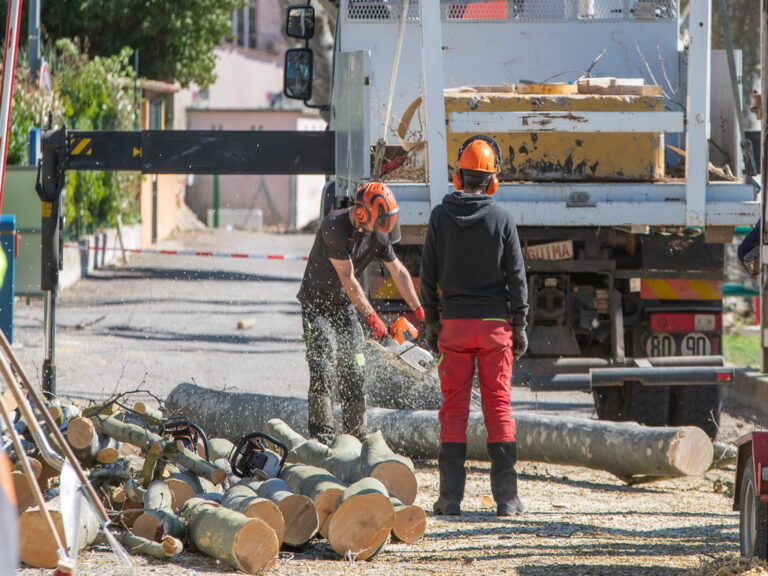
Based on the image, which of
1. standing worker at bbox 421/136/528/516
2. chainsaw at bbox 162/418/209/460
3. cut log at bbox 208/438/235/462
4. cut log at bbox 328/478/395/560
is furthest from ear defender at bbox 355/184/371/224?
cut log at bbox 328/478/395/560

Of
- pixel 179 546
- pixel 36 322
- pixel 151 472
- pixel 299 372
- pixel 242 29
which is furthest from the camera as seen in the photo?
pixel 242 29

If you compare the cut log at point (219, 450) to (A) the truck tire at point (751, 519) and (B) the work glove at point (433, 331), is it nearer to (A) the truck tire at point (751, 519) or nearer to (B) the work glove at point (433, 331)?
(B) the work glove at point (433, 331)

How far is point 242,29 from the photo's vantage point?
4597cm

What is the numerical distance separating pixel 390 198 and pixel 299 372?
4.54 metres

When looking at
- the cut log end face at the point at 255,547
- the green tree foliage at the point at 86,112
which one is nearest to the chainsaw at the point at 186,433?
the cut log end face at the point at 255,547

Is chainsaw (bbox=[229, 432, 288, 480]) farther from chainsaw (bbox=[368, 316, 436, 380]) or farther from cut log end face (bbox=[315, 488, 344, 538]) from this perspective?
chainsaw (bbox=[368, 316, 436, 380])

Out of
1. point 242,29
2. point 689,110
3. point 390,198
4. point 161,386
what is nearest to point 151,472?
point 390,198

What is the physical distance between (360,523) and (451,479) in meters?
1.09

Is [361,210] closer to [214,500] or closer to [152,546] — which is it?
[214,500]

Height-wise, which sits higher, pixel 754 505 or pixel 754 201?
pixel 754 201

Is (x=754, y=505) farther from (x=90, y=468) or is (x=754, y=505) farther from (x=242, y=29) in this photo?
(x=242, y=29)

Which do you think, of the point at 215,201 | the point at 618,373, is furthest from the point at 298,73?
the point at 215,201

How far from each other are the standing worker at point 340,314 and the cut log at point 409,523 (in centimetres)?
170

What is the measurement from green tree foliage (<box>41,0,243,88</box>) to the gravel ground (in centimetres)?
1767
